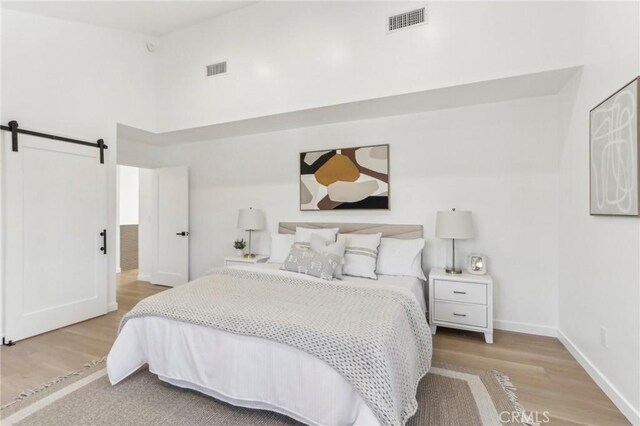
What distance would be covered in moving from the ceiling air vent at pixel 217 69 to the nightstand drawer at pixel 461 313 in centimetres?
371

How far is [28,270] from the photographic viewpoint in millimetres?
2902

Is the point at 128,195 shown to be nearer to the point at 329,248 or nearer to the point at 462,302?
the point at 329,248

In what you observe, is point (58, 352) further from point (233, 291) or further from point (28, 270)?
point (233, 291)

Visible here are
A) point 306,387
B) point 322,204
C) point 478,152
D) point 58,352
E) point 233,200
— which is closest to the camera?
point 306,387

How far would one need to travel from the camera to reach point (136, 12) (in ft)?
11.3

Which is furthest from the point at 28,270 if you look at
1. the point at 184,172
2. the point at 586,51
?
the point at 586,51

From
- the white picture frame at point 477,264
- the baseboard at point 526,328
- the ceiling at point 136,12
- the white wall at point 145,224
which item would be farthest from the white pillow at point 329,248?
the white wall at point 145,224

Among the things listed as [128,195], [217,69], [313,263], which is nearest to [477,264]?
[313,263]

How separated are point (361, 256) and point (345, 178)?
1.10m

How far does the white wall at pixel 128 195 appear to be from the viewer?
616cm

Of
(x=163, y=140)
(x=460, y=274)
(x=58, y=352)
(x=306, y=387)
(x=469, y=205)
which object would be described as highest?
(x=163, y=140)

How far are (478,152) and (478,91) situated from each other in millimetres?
634

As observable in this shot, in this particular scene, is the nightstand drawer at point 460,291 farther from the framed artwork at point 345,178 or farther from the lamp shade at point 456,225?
the framed artwork at point 345,178

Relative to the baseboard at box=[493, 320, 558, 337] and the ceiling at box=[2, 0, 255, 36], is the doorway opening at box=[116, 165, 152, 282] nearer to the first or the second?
the ceiling at box=[2, 0, 255, 36]
